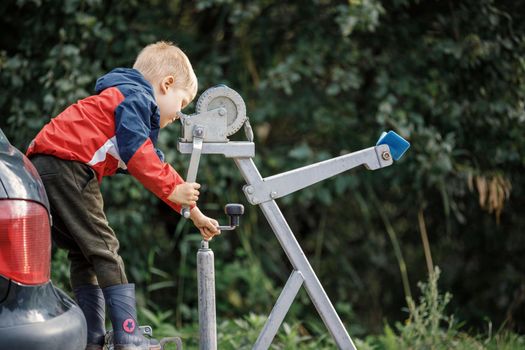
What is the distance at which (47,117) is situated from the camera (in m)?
4.51

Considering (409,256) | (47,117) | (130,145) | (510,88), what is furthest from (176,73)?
(409,256)

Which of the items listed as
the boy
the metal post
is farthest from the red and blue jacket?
the metal post

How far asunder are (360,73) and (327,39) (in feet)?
1.18

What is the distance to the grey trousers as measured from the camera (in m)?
2.74

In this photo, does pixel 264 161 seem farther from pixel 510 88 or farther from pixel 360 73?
pixel 510 88

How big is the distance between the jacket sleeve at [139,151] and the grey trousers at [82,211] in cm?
19

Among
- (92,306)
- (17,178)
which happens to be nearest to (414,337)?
(92,306)

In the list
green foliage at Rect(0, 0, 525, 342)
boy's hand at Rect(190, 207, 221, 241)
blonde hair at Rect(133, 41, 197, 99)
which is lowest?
A: green foliage at Rect(0, 0, 525, 342)

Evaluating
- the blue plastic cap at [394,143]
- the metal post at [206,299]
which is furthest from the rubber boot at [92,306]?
the blue plastic cap at [394,143]

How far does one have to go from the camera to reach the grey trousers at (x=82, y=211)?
2744mm

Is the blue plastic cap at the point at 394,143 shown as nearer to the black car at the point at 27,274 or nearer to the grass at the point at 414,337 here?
the grass at the point at 414,337

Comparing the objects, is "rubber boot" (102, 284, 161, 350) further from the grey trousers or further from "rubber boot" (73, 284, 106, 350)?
"rubber boot" (73, 284, 106, 350)

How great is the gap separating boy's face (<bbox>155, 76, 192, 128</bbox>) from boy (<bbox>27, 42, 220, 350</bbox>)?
48 millimetres

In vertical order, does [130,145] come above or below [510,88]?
above
